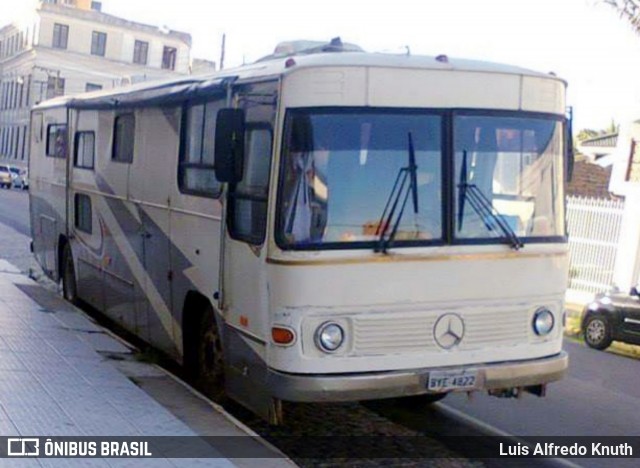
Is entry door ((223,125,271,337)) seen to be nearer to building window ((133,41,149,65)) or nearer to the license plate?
the license plate

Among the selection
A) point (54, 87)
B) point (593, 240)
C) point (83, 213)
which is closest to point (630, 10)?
point (593, 240)

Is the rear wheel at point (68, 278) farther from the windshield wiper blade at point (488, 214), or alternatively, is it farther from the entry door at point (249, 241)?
the windshield wiper blade at point (488, 214)

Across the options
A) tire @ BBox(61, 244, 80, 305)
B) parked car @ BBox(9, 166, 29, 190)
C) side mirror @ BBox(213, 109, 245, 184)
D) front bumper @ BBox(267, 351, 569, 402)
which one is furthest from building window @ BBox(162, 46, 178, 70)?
front bumper @ BBox(267, 351, 569, 402)

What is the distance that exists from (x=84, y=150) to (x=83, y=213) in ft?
2.86

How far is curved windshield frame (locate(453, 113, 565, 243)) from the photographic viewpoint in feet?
25.2

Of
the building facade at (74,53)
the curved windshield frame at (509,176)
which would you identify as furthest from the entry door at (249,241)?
the building facade at (74,53)

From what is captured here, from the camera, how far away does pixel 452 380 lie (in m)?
7.57

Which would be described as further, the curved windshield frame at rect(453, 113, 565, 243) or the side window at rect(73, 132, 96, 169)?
the side window at rect(73, 132, 96, 169)

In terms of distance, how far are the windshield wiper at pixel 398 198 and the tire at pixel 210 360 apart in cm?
200

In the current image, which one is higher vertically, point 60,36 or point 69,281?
point 60,36

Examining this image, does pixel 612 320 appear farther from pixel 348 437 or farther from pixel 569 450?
pixel 348 437

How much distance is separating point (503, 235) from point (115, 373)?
13.2ft

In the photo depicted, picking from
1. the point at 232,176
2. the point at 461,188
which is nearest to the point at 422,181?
the point at 461,188

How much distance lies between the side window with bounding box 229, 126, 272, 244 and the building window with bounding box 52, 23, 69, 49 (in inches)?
2745
